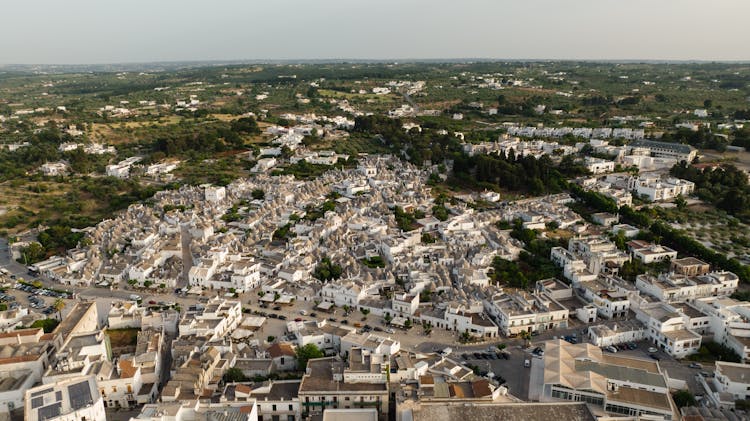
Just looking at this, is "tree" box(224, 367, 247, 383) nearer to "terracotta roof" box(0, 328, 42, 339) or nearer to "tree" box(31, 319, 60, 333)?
"terracotta roof" box(0, 328, 42, 339)

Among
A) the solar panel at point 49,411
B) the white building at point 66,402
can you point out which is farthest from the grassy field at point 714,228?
the solar panel at point 49,411

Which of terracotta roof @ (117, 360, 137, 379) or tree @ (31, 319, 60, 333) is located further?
tree @ (31, 319, 60, 333)

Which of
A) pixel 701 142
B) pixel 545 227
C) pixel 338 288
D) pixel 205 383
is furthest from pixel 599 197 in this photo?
pixel 205 383

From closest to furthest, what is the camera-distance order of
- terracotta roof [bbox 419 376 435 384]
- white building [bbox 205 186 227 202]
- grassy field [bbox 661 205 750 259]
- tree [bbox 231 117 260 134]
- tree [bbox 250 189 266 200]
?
terracotta roof [bbox 419 376 435 384], grassy field [bbox 661 205 750 259], white building [bbox 205 186 227 202], tree [bbox 250 189 266 200], tree [bbox 231 117 260 134]

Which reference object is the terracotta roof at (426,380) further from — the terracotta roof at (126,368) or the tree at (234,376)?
the terracotta roof at (126,368)

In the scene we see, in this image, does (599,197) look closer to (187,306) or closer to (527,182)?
(527,182)

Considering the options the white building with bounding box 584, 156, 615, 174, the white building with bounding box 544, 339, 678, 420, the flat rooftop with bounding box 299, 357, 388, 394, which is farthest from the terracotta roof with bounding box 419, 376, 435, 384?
the white building with bounding box 584, 156, 615, 174

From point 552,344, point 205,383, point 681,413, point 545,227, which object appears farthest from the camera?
point 545,227

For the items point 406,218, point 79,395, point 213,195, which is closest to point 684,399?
point 79,395
